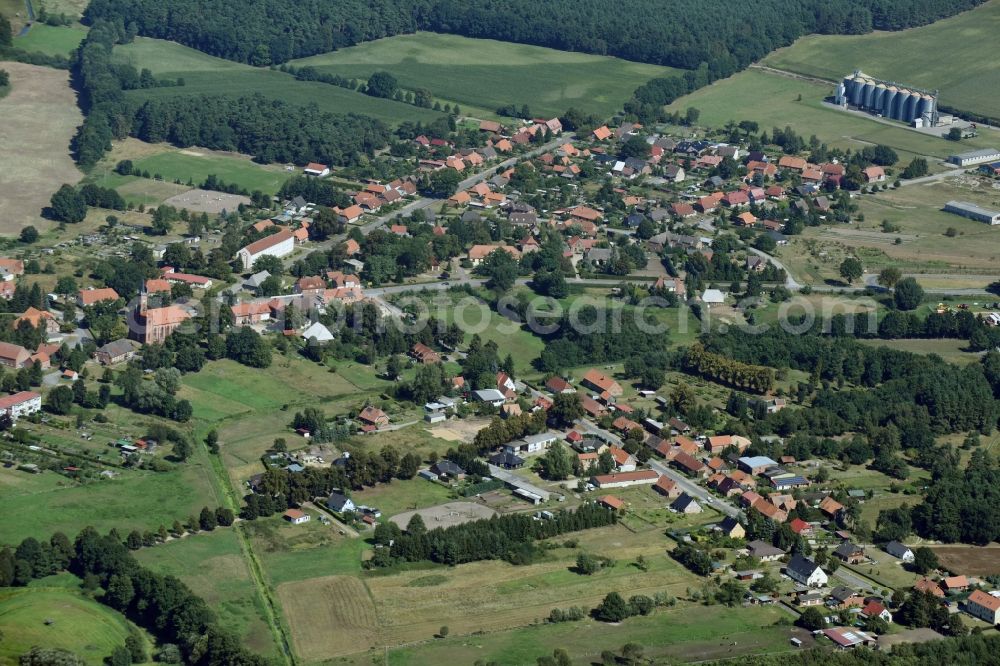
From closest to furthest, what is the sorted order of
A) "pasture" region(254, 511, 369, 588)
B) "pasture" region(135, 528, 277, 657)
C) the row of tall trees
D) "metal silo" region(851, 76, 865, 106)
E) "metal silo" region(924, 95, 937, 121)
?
"pasture" region(135, 528, 277, 657), "pasture" region(254, 511, 369, 588), the row of tall trees, "metal silo" region(924, 95, 937, 121), "metal silo" region(851, 76, 865, 106)

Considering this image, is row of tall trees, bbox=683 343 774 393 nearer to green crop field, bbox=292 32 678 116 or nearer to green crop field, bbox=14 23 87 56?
green crop field, bbox=292 32 678 116

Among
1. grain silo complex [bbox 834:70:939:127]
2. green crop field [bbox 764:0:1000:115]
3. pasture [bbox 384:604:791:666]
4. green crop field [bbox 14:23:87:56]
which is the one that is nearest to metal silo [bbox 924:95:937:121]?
grain silo complex [bbox 834:70:939:127]

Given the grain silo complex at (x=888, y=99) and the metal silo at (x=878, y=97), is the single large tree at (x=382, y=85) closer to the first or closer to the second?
the grain silo complex at (x=888, y=99)

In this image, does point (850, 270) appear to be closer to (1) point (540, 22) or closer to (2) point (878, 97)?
(2) point (878, 97)

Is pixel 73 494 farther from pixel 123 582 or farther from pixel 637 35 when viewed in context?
pixel 637 35

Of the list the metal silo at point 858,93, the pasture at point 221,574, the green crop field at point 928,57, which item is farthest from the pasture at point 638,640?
the green crop field at point 928,57

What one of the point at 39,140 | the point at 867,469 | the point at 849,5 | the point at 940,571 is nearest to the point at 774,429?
the point at 867,469
